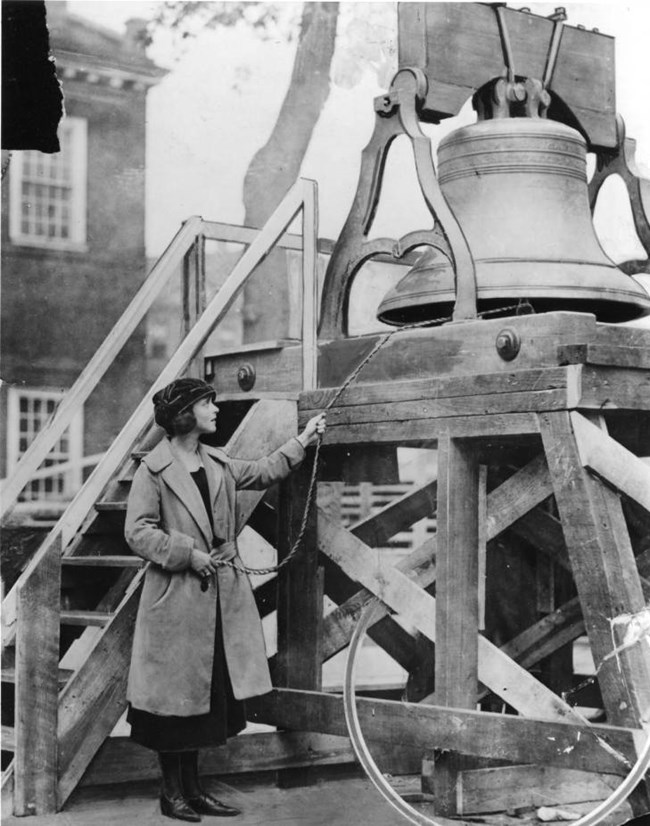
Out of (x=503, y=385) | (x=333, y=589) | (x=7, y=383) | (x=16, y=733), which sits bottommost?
(x=16, y=733)

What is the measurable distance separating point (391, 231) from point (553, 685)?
6.73 metres

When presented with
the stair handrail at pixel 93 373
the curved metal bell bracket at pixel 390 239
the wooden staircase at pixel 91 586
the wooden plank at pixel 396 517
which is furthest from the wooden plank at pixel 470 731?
the curved metal bell bracket at pixel 390 239

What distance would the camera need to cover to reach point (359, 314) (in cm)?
1341

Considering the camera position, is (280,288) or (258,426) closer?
(258,426)

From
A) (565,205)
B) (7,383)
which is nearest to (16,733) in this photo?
(565,205)

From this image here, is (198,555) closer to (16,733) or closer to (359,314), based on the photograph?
(16,733)

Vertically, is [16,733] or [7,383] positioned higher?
[7,383]

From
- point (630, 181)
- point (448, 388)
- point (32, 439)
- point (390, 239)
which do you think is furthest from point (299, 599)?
point (32, 439)

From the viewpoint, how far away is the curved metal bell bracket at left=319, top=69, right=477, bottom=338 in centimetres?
632

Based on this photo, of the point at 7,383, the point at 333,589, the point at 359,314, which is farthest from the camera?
the point at 7,383

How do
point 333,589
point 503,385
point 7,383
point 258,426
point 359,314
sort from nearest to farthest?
point 503,385 < point 258,426 < point 333,589 < point 359,314 < point 7,383

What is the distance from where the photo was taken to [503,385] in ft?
19.6

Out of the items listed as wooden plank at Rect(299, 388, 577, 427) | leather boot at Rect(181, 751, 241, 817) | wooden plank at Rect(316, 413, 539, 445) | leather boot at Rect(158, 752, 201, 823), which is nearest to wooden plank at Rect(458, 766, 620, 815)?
leather boot at Rect(181, 751, 241, 817)

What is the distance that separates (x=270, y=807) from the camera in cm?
664
